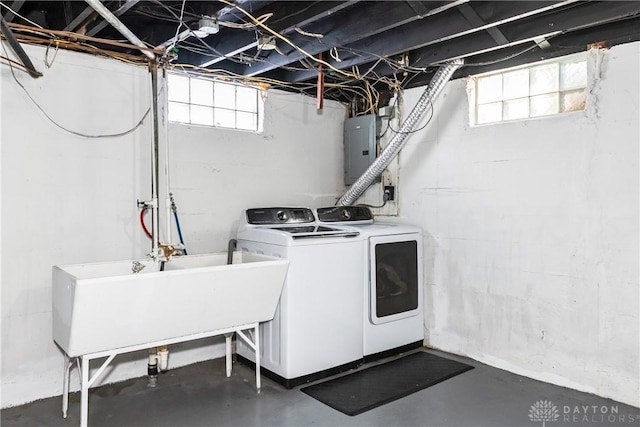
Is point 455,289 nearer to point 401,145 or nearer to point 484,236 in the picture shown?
point 484,236

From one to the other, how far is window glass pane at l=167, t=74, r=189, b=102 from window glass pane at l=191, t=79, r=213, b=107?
5cm

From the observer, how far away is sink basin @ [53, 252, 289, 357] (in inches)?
91.6

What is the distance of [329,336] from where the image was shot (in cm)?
325

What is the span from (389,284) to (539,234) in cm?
113

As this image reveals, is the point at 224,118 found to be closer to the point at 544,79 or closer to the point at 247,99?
the point at 247,99

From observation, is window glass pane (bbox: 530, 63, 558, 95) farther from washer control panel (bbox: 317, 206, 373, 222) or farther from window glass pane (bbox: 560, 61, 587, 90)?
washer control panel (bbox: 317, 206, 373, 222)

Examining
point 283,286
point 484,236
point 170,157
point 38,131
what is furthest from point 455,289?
point 38,131

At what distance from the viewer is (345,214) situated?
3.98 meters

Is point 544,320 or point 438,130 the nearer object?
point 544,320

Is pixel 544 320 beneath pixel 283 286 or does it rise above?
beneath

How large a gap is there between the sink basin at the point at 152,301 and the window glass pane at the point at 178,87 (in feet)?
4.19

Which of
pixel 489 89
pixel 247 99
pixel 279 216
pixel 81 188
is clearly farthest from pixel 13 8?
pixel 489 89

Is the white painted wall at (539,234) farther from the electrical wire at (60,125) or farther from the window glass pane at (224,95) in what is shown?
the electrical wire at (60,125)

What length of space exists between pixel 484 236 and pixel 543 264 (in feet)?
1.53
